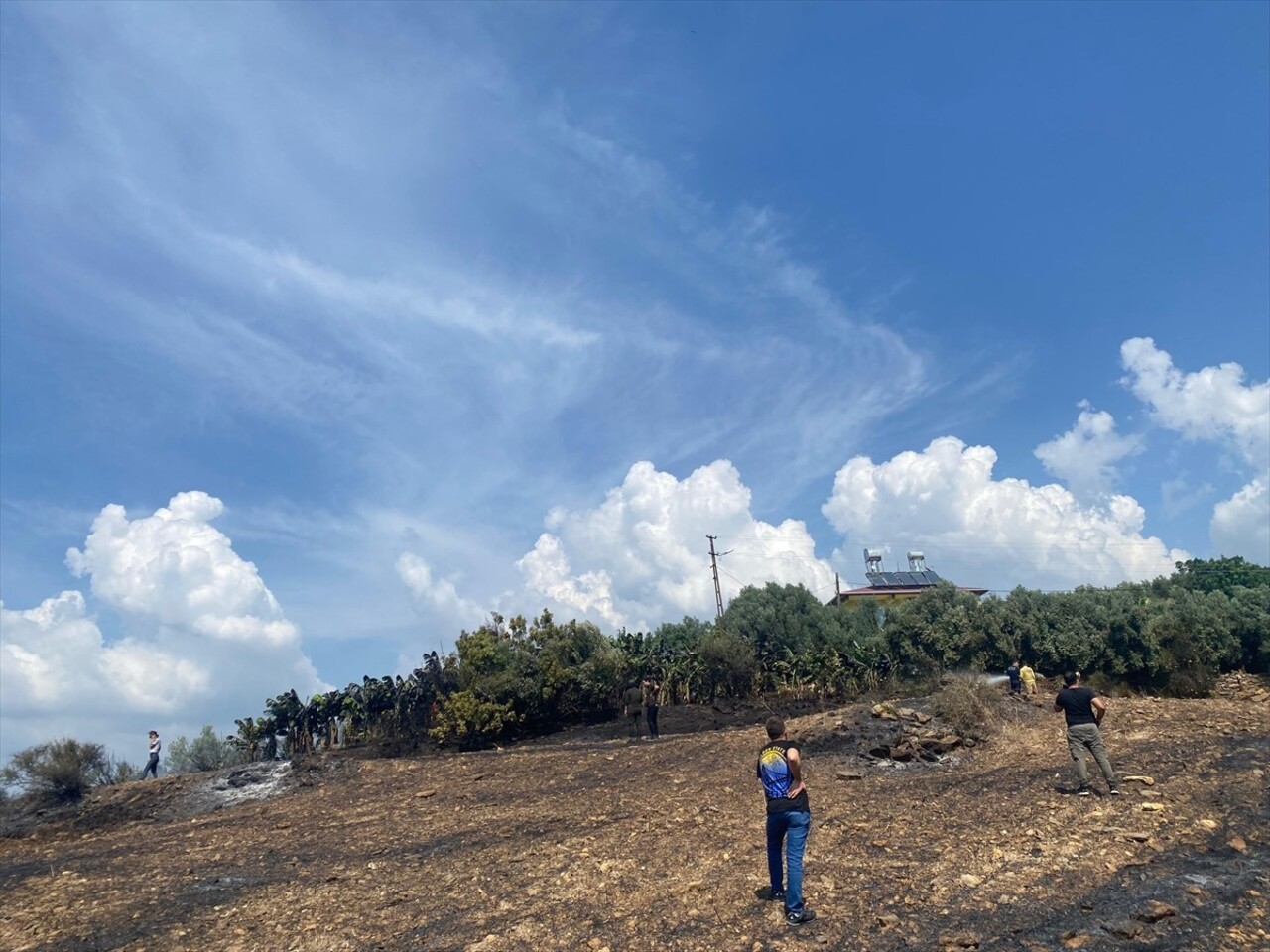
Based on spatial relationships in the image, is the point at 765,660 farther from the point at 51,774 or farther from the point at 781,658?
the point at 51,774

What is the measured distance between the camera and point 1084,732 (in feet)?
39.1

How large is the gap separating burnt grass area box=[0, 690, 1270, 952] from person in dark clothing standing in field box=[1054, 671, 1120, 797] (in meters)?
0.30

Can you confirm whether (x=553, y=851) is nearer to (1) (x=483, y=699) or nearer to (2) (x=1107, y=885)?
(2) (x=1107, y=885)

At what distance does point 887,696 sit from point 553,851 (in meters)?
19.1

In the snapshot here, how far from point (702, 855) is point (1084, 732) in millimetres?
5659

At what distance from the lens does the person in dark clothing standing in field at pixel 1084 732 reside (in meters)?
11.8

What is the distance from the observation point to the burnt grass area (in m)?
7.90

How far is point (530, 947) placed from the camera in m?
7.97

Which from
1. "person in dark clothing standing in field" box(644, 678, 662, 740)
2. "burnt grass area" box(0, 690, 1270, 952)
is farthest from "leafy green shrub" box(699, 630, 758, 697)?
"burnt grass area" box(0, 690, 1270, 952)

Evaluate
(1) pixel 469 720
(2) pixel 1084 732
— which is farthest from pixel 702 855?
(1) pixel 469 720

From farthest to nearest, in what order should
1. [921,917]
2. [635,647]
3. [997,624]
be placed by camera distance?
[635,647]
[997,624]
[921,917]

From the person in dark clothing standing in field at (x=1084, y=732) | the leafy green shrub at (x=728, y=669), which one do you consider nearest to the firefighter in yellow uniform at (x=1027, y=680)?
the leafy green shrub at (x=728, y=669)

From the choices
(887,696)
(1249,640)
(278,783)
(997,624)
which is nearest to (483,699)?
(278,783)

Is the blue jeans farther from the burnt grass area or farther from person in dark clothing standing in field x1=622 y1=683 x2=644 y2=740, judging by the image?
person in dark clothing standing in field x1=622 y1=683 x2=644 y2=740
